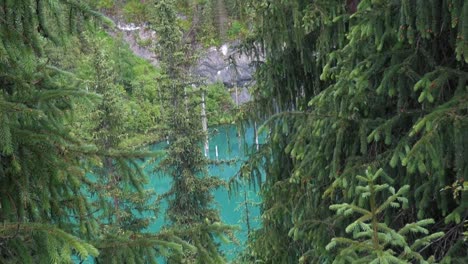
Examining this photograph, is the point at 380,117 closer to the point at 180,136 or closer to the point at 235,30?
the point at 180,136

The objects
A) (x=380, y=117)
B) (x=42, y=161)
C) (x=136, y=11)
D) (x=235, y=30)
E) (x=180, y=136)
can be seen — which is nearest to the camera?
(x=42, y=161)

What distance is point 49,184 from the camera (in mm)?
2648

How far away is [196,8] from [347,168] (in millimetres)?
42151

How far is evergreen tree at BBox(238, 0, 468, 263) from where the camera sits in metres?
2.67

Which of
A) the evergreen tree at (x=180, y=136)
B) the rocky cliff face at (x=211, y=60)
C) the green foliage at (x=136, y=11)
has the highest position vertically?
the green foliage at (x=136, y=11)

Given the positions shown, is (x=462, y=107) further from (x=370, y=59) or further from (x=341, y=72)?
(x=341, y=72)

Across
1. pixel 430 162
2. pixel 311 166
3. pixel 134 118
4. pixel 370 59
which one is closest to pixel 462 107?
pixel 430 162

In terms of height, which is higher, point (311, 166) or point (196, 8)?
point (196, 8)

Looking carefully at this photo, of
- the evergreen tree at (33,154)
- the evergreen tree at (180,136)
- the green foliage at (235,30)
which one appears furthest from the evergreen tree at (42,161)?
the green foliage at (235,30)

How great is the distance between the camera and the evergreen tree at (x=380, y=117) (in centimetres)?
267

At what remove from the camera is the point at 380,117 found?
3.43m

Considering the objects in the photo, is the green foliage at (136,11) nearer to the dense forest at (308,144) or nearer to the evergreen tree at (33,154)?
the dense forest at (308,144)

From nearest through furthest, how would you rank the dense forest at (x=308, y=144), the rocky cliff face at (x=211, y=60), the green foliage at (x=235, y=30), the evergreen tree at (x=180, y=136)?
the dense forest at (x=308, y=144)
the evergreen tree at (x=180, y=136)
the rocky cliff face at (x=211, y=60)
the green foliage at (x=235, y=30)

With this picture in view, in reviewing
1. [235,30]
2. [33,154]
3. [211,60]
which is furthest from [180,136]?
[235,30]
